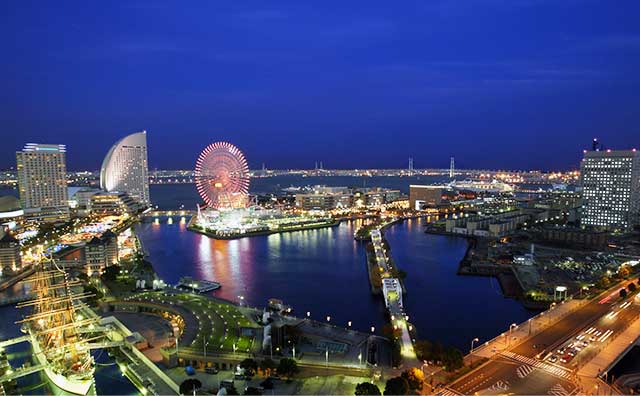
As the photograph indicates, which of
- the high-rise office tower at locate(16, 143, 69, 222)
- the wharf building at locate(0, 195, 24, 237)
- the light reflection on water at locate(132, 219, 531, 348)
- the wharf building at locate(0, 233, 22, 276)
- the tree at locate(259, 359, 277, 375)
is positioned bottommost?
the light reflection on water at locate(132, 219, 531, 348)

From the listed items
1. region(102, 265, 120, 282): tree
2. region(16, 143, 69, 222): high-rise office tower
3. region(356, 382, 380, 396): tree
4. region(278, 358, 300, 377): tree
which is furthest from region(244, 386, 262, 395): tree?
region(16, 143, 69, 222): high-rise office tower

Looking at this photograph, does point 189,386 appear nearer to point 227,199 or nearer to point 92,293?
point 92,293

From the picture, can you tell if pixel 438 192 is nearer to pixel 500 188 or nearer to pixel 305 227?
pixel 305 227

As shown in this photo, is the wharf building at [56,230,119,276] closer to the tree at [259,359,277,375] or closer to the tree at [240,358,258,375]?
the tree at [240,358,258,375]

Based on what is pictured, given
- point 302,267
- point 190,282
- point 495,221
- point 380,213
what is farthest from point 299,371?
point 380,213

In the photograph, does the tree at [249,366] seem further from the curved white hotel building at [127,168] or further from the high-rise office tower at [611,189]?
the curved white hotel building at [127,168]

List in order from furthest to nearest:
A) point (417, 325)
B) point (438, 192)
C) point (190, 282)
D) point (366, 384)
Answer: point (438, 192)
point (190, 282)
point (417, 325)
point (366, 384)
